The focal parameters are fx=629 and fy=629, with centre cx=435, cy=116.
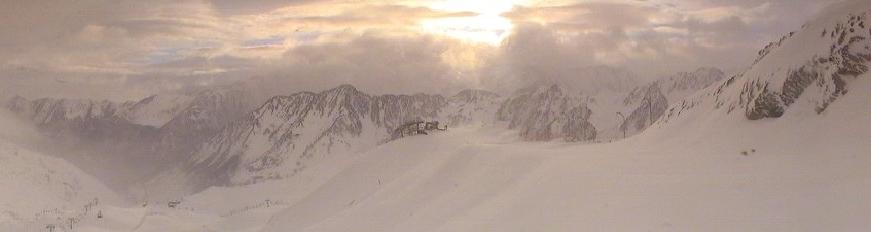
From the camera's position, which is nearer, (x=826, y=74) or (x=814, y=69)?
(x=826, y=74)

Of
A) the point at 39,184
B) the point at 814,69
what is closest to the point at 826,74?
the point at 814,69

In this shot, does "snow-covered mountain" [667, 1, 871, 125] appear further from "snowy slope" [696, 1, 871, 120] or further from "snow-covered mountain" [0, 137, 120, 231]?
"snow-covered mountain" [0, 137, 120, 231]

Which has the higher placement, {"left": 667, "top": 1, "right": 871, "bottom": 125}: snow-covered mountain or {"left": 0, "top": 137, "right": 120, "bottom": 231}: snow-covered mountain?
{"left": 667, "top": 1, "right": 871, "bottom": 125}: snow-covered mountain

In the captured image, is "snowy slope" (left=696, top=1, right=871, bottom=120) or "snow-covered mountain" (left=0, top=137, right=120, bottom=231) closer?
"snowy slope" (left=696, top=1, right=871, bottom=120)

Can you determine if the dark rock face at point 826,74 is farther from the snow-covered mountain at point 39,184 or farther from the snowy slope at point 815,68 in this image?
the snow-covered mountain at point 39,184

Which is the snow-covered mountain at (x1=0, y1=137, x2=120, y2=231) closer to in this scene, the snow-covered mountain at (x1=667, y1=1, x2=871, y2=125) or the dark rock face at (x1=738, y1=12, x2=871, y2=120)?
the snow-covered mountain at (x1=667, y1=1, x2=871, y2=125)

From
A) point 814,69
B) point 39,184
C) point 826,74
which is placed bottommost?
point 39,184

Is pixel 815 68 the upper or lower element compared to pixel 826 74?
upper

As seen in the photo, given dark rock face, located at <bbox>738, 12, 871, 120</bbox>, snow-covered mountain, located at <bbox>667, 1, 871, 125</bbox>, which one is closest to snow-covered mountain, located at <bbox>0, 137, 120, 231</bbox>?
snow-covered mountain, located at <bbox>667, 1, 871, 125</bbox>

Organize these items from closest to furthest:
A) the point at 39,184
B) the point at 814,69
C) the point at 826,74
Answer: the point at 826,74 → the point at 814,69 → the point at 39,184

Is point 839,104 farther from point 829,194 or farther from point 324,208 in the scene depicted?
point 324,208

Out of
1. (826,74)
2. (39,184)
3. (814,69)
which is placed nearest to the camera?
(826,74)

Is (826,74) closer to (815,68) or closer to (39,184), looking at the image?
(815,68)
